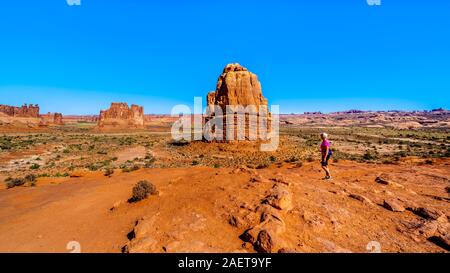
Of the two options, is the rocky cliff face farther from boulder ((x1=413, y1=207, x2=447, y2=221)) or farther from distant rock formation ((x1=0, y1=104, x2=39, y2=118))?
distant rock formation ((x1=0, y1=104, x2=39, y2=118))

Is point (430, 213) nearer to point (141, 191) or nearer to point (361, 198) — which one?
point (361, 198)

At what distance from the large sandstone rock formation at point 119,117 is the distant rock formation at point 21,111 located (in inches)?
1373

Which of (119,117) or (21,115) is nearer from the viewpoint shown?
(119,117)

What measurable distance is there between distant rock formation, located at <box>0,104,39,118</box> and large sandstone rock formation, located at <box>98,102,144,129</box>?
34877 mm

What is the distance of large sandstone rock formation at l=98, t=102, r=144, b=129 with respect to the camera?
87375 mm

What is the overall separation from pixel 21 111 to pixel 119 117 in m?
42.7

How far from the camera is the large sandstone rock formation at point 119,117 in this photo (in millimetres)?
87375

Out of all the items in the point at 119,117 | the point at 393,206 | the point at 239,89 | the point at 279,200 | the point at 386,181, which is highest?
the point at 239,89

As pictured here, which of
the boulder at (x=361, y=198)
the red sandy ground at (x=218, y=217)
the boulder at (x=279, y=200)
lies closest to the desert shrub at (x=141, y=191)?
the red sandy ground at (x=218, y=217)

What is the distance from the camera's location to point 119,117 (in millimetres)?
89750

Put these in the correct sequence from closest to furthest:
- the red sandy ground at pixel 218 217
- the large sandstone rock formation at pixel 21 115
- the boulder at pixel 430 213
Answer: the red sandy ground at pixel 218 217 → the boulder at pixel 430 213 → the large sandstone rock formation at pixel 21 115
